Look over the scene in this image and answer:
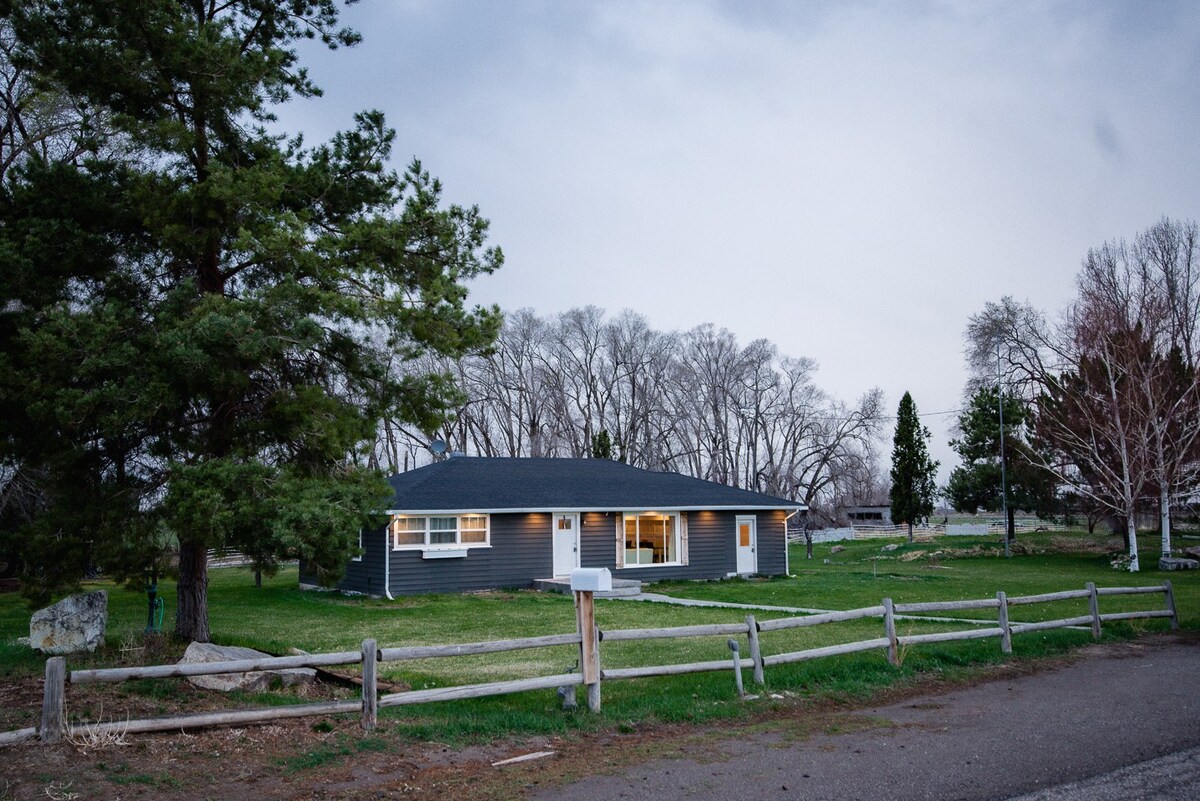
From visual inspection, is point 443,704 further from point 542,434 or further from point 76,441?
point 542,434

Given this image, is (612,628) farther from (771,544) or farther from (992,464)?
(992,464)

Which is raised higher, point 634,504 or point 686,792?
point 634,504

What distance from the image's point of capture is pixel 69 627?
11.4m

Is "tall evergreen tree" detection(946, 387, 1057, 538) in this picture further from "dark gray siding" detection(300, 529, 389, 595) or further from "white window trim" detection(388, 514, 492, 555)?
"dark gray siding" detection(300, 529, 389, 595)

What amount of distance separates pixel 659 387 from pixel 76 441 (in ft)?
162

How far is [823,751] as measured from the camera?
7324 mm

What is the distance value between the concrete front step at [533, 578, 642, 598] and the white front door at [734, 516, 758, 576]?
5850mm

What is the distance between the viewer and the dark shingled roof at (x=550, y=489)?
2475cm

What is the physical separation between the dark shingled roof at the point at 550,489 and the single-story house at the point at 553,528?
0.04 metres

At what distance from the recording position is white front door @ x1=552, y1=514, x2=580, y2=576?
25891 mm

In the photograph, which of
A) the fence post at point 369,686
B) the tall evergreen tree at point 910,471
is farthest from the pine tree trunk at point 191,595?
the tall evergreen tree at point 910,471

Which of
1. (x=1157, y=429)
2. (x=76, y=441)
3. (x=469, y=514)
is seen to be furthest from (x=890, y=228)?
(x=76, y=441)

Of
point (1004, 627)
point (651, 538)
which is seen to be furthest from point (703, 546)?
point (1004, 627)

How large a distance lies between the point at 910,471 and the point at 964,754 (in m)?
41.7
